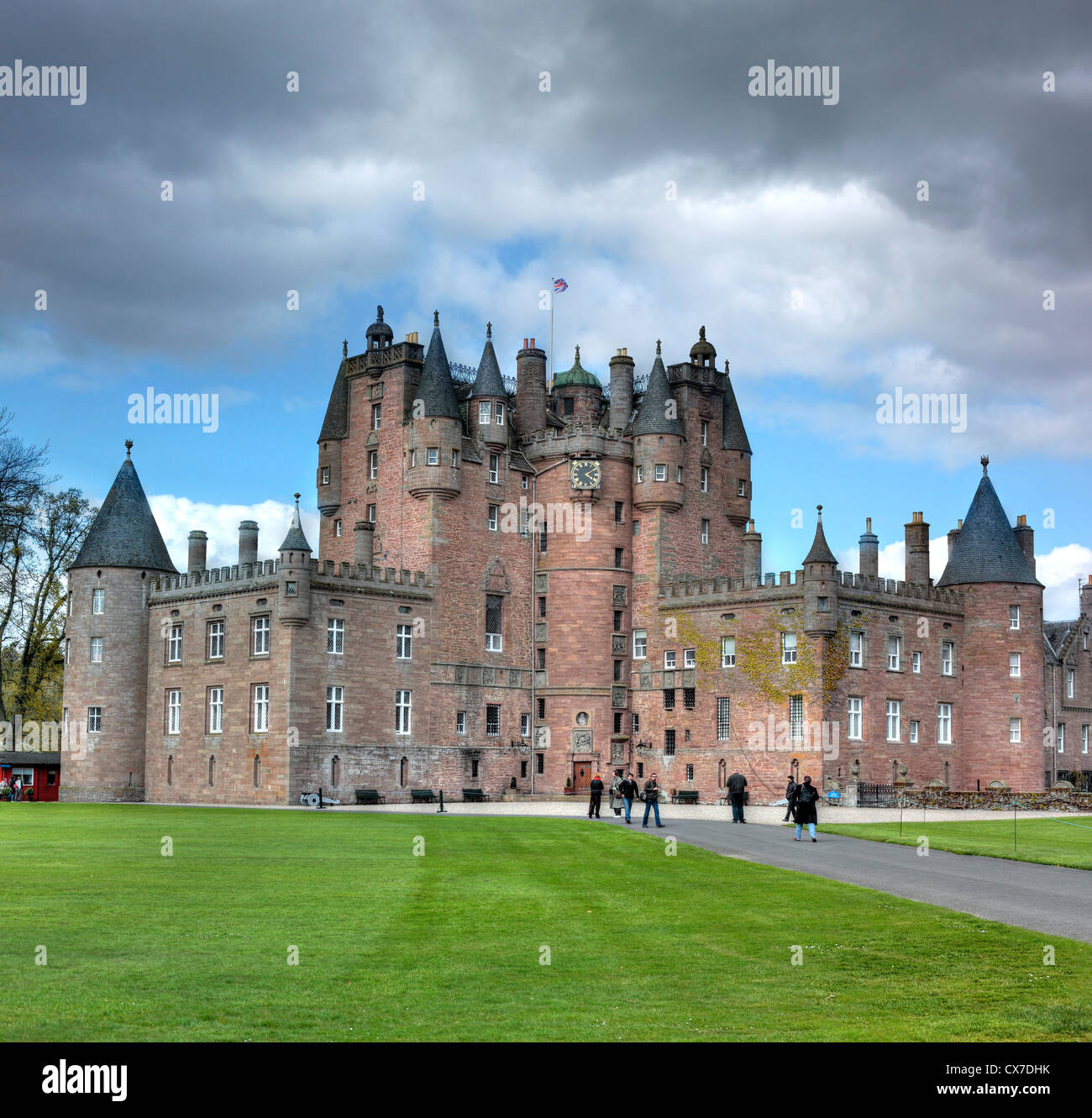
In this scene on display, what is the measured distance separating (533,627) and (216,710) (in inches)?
666

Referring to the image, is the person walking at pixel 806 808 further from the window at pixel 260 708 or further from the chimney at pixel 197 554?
the chimney at pixel 197 554

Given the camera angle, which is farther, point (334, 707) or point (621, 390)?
point (621, 390)

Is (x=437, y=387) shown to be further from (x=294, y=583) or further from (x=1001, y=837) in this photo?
(x=1001, y=837)

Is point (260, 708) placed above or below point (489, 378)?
below

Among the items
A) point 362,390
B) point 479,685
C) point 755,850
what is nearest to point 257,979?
point 755,850

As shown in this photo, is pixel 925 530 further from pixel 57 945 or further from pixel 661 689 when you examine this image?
pixel 57 945

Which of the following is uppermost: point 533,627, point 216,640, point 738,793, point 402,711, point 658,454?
point 658,454

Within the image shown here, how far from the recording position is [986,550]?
2884 inches

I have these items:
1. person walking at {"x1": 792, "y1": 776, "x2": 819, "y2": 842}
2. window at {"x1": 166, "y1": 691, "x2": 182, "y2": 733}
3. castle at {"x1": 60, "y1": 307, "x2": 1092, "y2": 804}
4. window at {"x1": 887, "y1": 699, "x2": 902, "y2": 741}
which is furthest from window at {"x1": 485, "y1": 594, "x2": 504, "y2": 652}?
person walking at {"x1": 792, "y1": 776, "x2": 819, "y2": 842}

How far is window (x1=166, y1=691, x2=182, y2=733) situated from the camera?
68.3 metres

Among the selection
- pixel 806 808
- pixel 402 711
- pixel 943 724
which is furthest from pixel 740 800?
pixel 943 724

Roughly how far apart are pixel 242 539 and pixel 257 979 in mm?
58259

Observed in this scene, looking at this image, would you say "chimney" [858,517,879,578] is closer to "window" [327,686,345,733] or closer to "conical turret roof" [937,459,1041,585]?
"conical turret roof" [937,459,1041,585]
